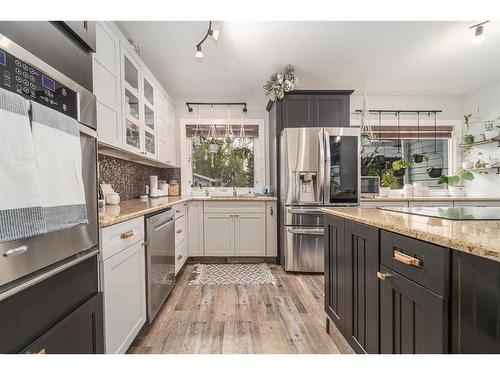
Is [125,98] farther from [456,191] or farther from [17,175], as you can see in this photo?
[456,191]

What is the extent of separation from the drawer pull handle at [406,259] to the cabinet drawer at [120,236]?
133 cm

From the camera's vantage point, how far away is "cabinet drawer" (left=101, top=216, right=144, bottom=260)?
1203 millimetres

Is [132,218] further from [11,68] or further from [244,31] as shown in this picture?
[244,31]

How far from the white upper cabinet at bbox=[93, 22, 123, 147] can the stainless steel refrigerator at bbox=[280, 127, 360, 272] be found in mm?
1820

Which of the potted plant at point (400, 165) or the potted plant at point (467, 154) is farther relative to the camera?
the potted plant at point (400, 165)

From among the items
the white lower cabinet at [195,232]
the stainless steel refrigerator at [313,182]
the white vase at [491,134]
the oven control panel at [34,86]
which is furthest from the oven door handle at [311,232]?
the white vase at [491,134]

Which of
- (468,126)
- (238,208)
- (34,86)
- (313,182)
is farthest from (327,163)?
(468,126)

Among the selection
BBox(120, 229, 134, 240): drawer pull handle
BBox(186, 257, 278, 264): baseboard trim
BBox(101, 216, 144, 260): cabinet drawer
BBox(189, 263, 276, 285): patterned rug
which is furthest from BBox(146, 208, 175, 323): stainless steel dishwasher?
BBox(186, 257, 278, 264): baseboard trim

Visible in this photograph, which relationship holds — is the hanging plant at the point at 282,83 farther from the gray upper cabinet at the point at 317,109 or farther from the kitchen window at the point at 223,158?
the kitchen window at the point at 223,158

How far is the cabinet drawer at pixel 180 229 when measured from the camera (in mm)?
2696

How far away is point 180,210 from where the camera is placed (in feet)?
9.55

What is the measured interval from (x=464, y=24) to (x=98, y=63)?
3094 millimetres

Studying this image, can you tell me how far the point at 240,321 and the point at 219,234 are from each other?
1.49 m
